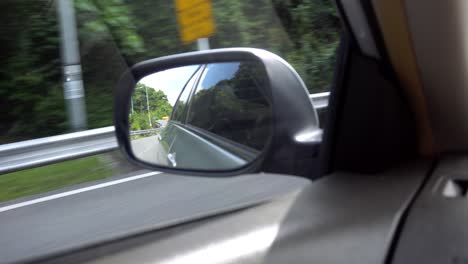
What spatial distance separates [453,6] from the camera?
2.00 metres

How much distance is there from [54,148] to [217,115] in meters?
2.59

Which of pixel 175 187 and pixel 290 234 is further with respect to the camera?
pixel 175 187

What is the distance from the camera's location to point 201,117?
2.77 meters

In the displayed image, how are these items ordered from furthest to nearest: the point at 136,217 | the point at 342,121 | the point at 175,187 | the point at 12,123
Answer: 1. the point at 12,123
2. the point at 175,187
3. the point at 136,217
4. the point at 342,121

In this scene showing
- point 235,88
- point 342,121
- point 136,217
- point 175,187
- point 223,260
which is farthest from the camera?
point 175,187

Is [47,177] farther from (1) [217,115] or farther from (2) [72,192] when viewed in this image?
(1) [217,115]

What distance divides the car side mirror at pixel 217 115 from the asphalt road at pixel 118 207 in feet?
0.58

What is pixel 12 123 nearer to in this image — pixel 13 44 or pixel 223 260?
pixel 13 44

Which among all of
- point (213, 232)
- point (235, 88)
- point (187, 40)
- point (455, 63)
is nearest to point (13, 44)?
point (187, 40)

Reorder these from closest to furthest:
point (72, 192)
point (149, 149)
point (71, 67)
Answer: point (149, 149)
point (72, 192)
point (71, 67)

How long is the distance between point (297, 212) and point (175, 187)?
192 cm

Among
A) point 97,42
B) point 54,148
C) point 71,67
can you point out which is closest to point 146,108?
point 97,42

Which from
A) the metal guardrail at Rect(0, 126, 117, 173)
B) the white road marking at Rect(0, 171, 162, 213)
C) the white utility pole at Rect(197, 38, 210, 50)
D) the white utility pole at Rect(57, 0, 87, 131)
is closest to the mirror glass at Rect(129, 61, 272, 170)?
the white road marking at Rect(0, 171, 162, 213)

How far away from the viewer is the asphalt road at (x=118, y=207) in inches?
93.8
